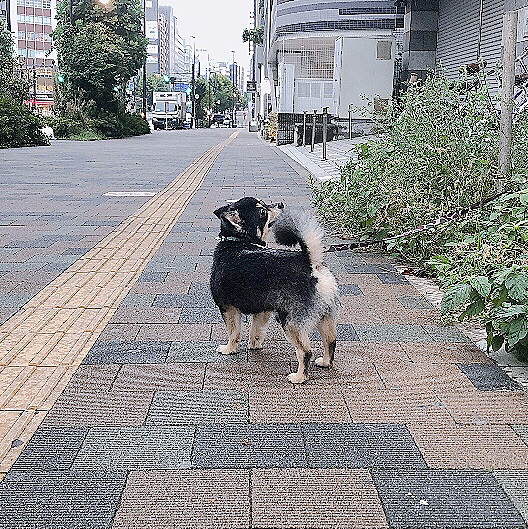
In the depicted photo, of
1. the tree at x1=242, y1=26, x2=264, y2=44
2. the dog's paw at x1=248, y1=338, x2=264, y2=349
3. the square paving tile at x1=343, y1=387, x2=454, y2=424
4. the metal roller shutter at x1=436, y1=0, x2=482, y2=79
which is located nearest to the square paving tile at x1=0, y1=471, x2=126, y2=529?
the square paving tile at x1=343, y1=387, x2=454, y2=424

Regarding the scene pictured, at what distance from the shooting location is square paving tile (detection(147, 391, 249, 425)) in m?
3.51

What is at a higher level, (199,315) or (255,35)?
(255,35)

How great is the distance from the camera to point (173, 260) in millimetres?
7035

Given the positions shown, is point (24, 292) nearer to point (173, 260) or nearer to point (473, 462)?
point (173, 260)

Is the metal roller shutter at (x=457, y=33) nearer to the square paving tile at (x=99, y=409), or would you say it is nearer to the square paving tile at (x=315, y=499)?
the square paving tile at (x=99, y=409)

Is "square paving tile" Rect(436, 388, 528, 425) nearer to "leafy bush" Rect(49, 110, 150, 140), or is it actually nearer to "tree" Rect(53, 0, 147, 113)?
"leafy bush" Rect(49, 110, 150, 140)

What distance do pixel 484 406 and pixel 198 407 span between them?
137 centimetres

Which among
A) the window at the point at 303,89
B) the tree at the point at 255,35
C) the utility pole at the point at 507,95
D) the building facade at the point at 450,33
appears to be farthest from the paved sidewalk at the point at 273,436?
the tree at the point at 255,35

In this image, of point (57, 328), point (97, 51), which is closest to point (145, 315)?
point (57, 328)

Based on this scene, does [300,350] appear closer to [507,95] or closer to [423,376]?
[423,376]

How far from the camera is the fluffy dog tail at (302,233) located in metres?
3.79

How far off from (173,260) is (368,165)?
221cm

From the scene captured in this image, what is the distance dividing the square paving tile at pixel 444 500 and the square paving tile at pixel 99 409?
1182mm

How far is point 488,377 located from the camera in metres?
4.10
